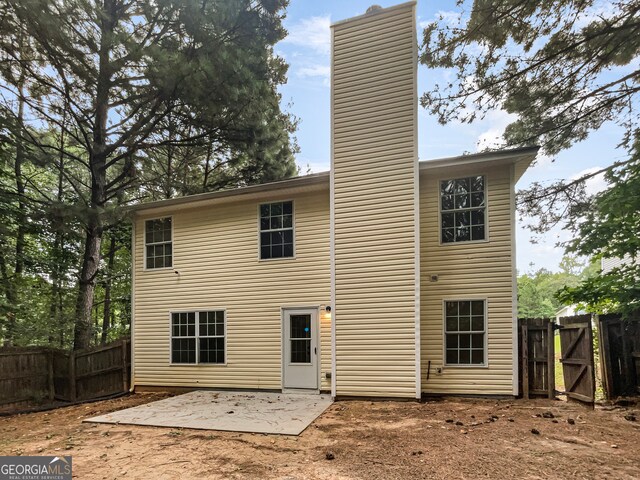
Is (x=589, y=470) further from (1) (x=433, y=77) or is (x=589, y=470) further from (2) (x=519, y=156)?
(1) (x=433, y=77)

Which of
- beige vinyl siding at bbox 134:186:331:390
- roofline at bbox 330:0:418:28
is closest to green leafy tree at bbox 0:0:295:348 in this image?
beige vinyl siding at bbox 134:186:331:390

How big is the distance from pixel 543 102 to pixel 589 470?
837cm

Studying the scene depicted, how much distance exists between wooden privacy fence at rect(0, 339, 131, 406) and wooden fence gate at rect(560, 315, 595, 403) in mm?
10617

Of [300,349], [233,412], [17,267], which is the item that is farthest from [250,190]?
[17,267]

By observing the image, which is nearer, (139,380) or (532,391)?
(532,391)

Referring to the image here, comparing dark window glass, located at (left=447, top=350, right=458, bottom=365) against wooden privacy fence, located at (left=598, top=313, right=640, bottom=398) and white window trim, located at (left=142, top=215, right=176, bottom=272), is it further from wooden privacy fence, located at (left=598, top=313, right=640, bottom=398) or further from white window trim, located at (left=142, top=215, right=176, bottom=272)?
white window trim, located at (left=142, top=215, right=176, bottom=272)

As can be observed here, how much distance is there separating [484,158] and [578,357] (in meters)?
4.16

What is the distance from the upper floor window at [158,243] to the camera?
9648mm

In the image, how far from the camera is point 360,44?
7.90 metres

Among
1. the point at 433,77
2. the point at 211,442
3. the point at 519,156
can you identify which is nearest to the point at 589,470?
the point at 211,442

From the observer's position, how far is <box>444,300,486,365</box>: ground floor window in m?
7.07

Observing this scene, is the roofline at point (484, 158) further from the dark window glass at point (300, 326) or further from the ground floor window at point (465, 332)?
the dark window glass at point (300, 326)

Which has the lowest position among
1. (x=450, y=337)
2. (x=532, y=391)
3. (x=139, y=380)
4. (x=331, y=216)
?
(x=139, y=380)

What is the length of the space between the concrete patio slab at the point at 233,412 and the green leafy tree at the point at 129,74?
17.9 feet
